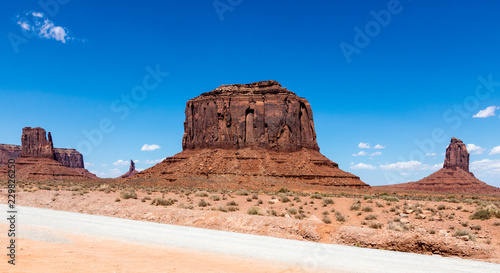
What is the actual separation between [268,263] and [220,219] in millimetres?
6800

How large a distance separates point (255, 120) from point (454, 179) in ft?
248

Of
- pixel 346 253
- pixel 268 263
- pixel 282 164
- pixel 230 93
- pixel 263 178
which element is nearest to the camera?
pixel 268 263

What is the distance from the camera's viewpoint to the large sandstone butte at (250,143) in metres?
62.4

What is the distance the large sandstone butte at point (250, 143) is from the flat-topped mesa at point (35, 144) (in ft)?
197

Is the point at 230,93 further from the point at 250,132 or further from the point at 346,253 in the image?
the point at 346,253

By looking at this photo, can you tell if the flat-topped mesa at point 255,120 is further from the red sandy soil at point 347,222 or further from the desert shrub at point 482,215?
the desert shrub at point 482,215

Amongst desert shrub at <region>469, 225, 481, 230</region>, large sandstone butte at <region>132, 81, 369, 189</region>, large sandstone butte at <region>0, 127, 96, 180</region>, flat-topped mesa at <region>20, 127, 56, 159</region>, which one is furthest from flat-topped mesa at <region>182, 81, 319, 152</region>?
flat-topped mesa at <region>20, 127, 56, 159</region>

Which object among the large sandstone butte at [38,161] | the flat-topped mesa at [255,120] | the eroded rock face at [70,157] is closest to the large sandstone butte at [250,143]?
the flat-topped mesa at [255,120]

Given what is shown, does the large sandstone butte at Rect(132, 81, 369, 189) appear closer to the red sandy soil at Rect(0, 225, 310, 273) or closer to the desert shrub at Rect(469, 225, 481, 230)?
the desert shrub at Rect(469, 225, 481, 230)

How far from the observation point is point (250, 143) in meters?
73.5

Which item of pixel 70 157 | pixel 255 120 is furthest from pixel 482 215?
pixel 70 157

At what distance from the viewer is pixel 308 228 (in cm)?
1201

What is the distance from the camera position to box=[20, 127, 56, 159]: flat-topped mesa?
373 ft

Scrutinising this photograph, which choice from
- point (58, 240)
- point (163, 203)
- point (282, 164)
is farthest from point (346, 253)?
point (282, 164)
